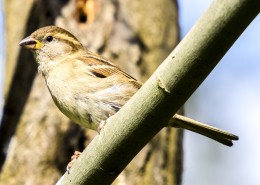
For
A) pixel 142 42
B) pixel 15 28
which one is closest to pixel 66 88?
pixel 142 42

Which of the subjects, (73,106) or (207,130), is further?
(73,106)

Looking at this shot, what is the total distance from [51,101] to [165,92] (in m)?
2.89

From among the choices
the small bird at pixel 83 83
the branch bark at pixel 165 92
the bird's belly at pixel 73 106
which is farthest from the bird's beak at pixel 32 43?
the branch bark at pixel 165 92

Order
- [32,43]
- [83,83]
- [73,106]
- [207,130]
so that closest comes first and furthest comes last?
[207,130], [73,106], [83,83], [32,43]

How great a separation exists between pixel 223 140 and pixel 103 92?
2.80 ft

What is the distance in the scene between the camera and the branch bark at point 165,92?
2.67 metres

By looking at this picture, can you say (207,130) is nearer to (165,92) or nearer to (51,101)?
(165,92)

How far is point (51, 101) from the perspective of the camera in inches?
223

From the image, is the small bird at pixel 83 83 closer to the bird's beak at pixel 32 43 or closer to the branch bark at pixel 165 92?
the bird's beak at pixel 32 43

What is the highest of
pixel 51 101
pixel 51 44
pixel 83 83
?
pixel 51 44

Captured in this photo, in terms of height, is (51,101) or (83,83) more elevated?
(83,83)

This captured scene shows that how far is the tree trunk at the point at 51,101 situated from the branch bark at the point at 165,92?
216 cm

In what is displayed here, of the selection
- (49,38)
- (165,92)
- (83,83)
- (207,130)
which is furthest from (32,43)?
(165,92)

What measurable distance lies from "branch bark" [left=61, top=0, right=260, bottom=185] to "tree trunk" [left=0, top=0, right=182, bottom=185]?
7.08 feet
